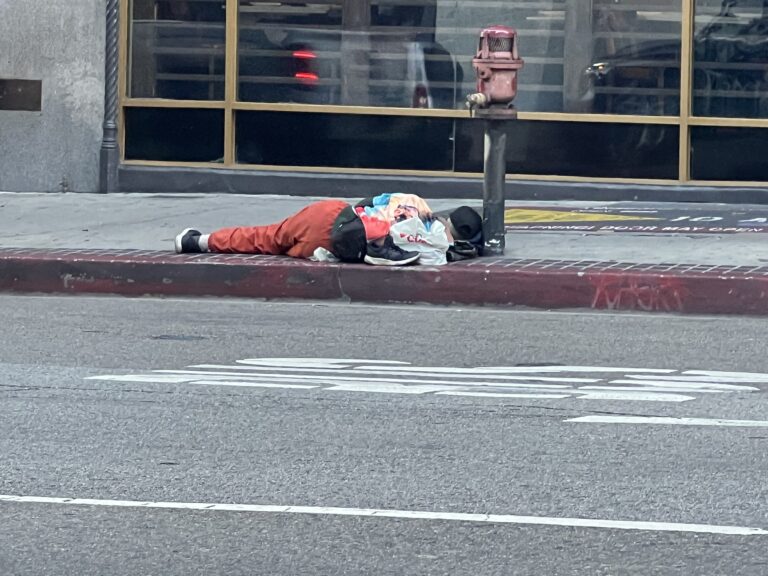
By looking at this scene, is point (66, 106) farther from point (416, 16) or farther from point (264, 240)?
point (264, 240)

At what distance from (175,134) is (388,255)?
16.3 feet

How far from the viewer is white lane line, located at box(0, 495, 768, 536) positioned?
206 inches

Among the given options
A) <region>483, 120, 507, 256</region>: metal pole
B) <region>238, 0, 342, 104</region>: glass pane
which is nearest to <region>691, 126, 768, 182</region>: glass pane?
<region>238, 0, 342, 104</region>: glass pane

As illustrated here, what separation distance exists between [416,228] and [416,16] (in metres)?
4.32

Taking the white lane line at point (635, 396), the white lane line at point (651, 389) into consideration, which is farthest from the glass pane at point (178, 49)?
the white lane line at point (635, 396)

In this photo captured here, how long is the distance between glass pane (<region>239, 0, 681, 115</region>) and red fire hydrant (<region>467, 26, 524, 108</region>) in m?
3.92

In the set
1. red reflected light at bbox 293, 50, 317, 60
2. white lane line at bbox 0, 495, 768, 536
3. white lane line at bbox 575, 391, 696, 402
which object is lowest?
white lane line at bbox 0, 495, 768, 536

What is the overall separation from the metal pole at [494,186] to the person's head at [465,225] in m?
0.10

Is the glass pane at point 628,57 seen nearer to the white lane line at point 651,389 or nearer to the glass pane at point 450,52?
the glass pane at point 450,52

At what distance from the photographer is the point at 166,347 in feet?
29.5

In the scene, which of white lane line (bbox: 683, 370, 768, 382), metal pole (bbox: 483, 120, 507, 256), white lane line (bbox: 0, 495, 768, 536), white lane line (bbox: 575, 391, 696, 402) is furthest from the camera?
metal pole (bbox: 483, 120, 507, 256)

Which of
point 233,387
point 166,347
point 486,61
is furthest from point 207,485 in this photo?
point 486,61

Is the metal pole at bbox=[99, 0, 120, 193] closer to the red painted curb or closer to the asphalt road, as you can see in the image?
the red painted curb

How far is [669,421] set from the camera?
22.6 feet
